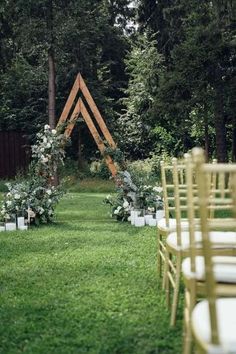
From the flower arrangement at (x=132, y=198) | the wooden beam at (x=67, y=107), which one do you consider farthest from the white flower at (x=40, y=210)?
the wooden beam at (x=67, y=107)

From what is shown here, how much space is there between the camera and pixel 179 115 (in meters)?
14.0

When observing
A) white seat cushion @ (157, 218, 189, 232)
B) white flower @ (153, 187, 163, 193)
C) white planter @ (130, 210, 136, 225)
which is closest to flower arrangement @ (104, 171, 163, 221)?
white flower @ (153, 187, 163, 193)

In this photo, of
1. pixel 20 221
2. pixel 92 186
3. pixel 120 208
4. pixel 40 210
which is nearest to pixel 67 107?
pixel 120 208

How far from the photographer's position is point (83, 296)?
11.7ft

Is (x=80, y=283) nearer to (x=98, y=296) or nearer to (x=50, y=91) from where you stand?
(x=98, y=296)

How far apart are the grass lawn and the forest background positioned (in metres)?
7.86

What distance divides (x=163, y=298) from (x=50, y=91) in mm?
11867

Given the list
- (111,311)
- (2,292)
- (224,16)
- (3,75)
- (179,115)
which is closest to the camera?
(111,311)

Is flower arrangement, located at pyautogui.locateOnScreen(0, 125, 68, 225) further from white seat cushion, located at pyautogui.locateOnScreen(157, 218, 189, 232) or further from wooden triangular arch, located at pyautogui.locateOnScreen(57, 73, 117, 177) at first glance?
white seat cushion, located at pyautogui.locateOnScreen(157, 218, 189, 232)

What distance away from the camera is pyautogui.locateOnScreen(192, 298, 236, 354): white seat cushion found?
1.49 m

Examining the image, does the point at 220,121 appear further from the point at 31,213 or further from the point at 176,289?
the point at 176,289

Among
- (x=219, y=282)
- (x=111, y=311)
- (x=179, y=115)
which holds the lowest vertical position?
(x=111, y=311)

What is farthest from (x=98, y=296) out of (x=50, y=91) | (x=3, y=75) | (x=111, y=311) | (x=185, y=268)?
(x=3, y=75)

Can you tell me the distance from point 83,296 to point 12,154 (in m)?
13.8
